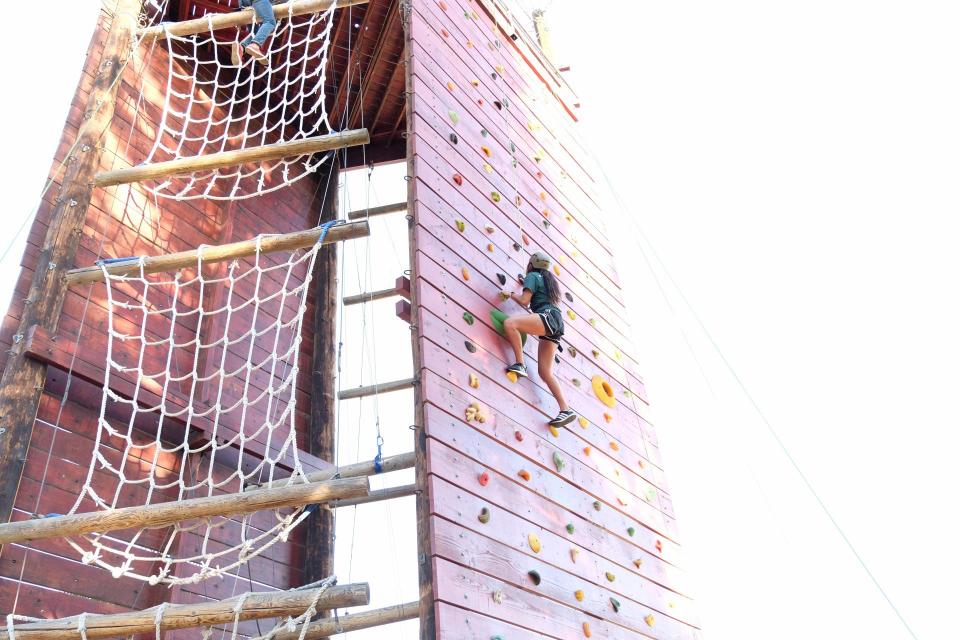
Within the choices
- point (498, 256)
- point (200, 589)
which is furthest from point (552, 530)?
point (200, 589)

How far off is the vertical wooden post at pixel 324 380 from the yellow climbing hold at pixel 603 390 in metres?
1.99

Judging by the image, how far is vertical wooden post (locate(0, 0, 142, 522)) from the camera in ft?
12.5

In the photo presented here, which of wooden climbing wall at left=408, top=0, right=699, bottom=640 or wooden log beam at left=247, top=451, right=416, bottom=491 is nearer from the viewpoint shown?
wooden climbing wall at left=408, top=0, right=699, bottom=640

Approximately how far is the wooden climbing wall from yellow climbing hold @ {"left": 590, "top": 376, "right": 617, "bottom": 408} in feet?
0.11

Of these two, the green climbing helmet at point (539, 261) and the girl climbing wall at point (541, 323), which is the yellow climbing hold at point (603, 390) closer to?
the girl climbing wall at point (541, 323)

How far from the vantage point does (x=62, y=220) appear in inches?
175

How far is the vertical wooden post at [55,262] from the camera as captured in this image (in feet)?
12.5

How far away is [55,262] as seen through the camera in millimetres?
4301

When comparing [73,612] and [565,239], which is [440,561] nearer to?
[73,612]

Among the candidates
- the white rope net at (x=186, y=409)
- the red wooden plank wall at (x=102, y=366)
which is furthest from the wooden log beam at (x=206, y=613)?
the white rope net at (x=186, y=409)

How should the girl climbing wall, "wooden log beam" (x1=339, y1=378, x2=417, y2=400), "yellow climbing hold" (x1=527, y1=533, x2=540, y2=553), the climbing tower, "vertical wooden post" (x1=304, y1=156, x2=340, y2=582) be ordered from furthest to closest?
1. "wooden log beam" (x1=339, y1=378, x2=417, y2=400)
2. "vertical wooden post" (x1=304, y1=156, x2=340, y2=582)
3. the girl climbing wall
4. "yellow climbing hold" (x1=527, y1=533, x2=540, y2=553)
5. the climbing tower

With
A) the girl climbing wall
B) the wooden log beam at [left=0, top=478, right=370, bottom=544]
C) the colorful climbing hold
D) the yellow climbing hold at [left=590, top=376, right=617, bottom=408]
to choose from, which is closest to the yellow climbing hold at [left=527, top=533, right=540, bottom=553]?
the colorful climbing hold

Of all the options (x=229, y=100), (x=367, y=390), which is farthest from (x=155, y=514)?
(x=229, y=100)

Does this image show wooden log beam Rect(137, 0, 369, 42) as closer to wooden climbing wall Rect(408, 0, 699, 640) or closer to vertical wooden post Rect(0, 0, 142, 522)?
vertical wooden post Rect(0, 0, 142, 522)
